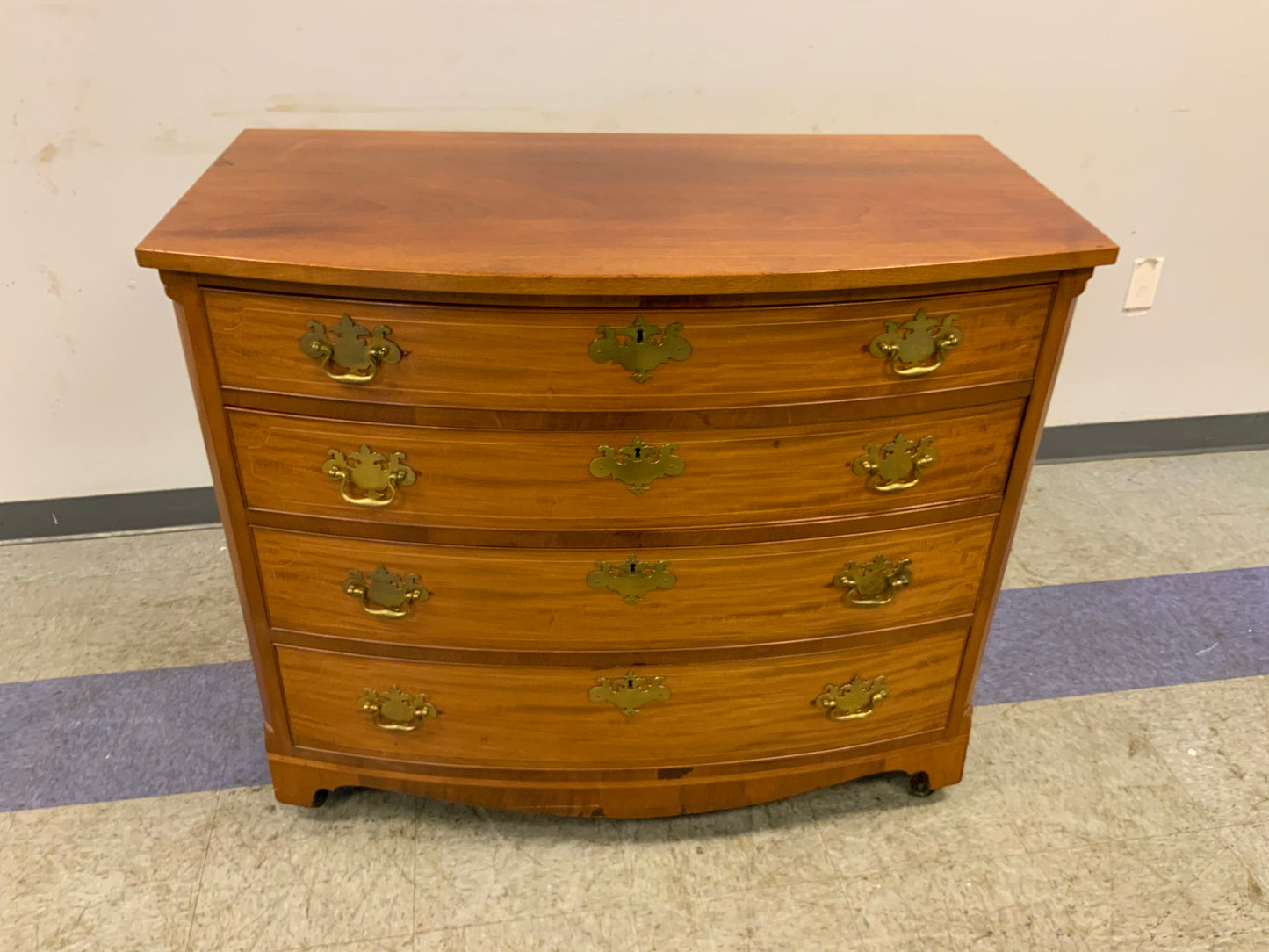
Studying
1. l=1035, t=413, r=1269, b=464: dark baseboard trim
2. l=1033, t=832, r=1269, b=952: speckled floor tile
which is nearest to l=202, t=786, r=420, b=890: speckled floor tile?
l=1033, t=832, r=1269, b=952: speckled floor tile

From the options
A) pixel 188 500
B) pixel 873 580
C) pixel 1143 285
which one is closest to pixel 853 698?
pixel 873 580

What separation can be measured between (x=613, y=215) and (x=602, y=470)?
0.95 ft

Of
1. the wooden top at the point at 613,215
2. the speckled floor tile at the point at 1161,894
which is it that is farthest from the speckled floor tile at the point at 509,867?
the wooden top at the point at 613,215

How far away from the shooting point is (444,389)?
1042 millimetres

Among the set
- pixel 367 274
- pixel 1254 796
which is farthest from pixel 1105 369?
pixel 367 274

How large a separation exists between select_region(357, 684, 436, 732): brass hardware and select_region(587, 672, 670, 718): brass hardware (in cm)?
→ 22

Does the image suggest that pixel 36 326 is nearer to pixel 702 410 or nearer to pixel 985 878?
pixel 702 410

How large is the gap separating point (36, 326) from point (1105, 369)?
82.2 inches

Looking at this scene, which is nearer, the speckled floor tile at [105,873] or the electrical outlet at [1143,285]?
the speckled floor tile at [105,873]

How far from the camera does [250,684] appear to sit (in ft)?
5.33

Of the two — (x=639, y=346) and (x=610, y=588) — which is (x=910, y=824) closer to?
(x=610, y=588)

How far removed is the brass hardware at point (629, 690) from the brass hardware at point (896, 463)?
1.26ft

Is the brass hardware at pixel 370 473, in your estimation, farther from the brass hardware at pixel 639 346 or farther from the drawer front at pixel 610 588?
the brass hardware at pixel 639 346

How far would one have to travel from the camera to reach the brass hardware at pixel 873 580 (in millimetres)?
1221
